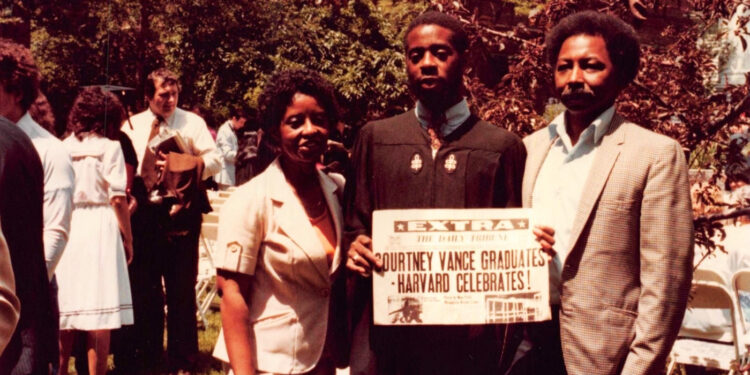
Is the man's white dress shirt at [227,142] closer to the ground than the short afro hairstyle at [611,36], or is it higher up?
closer to the ground

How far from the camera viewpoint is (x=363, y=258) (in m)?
3.67

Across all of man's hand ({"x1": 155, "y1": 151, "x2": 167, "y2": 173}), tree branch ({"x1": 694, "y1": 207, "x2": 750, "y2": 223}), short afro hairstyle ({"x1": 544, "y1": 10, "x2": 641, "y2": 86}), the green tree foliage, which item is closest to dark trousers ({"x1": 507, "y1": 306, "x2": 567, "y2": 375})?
short afro hairstyle ({"x1": 544, "y1": 10, "x2": 641, "y2": 86})

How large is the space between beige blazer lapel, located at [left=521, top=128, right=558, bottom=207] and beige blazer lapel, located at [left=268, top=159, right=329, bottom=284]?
2.45ft

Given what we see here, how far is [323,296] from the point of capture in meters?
3.95

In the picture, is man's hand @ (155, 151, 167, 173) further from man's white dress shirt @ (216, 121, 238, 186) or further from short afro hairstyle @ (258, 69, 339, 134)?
man's white dress shirt @ (216, 121, 238, 186)

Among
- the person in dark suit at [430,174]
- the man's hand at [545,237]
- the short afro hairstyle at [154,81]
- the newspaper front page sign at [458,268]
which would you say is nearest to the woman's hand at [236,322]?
the person in dark suit at [430,174]

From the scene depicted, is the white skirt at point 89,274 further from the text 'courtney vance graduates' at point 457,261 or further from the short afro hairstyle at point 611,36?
the short afro hairstyle at point 611,36

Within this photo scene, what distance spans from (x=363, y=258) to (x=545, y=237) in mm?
605

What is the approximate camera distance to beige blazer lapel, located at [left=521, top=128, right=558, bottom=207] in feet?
12.3

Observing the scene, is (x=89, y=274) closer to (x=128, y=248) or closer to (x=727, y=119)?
(x=128, y=248)

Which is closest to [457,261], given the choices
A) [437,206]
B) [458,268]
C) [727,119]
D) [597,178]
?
[458,268]

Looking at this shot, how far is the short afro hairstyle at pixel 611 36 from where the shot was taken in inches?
147

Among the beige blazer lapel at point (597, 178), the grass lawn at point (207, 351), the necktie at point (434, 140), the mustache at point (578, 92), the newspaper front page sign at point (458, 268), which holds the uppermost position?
the mustache at point (578, 92)

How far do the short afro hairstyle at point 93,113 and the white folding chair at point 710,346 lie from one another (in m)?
4.00
